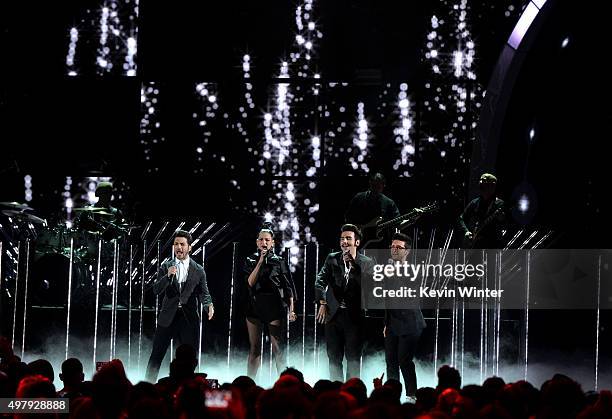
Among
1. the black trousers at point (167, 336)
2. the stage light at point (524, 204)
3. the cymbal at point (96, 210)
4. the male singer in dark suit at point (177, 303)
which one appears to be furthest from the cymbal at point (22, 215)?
the stage light at point (524, 204)

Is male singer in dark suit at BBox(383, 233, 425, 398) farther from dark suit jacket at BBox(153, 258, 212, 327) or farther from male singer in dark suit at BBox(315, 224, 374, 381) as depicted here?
dark suit jacket at BBox(153, 258, 212, 327)

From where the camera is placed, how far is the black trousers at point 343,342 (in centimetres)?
817

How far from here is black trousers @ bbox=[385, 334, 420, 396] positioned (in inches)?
314

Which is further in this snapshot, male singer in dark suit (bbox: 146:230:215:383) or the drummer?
the drummer

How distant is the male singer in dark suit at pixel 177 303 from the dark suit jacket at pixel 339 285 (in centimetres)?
104

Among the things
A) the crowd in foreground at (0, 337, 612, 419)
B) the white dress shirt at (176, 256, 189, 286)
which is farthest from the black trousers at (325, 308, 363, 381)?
the crowd in foreground at (0, 337, 612, 419)

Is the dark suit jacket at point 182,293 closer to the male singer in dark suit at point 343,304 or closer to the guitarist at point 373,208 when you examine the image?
the male singer in dark suit at point 343,304

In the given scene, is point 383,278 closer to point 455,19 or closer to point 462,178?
point 462,178

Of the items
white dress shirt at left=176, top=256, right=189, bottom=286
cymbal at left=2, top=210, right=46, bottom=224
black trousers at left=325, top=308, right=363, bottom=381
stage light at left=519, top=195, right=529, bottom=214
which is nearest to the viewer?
black trousers at left=325, top=308, right=363, bottom=381

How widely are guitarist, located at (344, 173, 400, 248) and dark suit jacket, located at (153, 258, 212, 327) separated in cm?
247

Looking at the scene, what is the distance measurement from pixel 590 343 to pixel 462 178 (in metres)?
3.05

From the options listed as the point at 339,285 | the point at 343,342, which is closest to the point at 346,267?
the point at 339,285

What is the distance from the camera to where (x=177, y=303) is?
8414mm

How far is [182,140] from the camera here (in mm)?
12062
